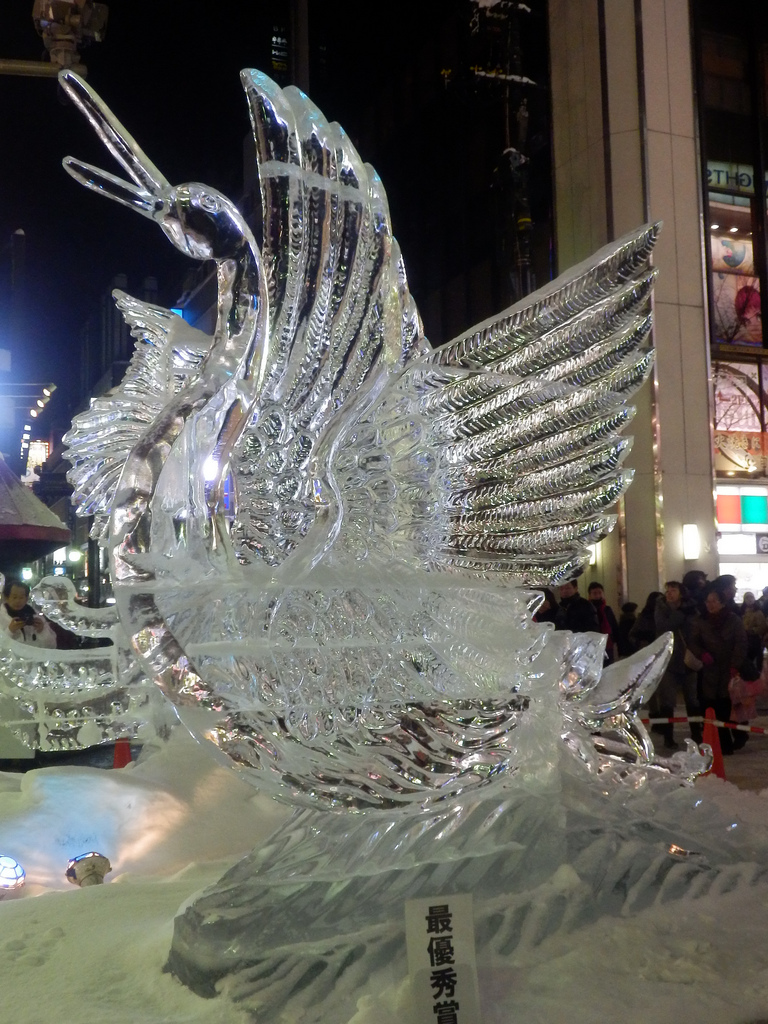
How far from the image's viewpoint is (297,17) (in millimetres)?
6227

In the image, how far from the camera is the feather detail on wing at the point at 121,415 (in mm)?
3775

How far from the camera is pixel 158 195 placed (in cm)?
237

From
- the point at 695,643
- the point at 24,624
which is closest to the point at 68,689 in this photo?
the point at 24,624

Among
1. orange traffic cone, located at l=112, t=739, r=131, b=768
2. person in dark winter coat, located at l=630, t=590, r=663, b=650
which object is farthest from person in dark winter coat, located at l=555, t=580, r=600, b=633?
orange traffic cone, located at l=112, t=739, r=131, b=768

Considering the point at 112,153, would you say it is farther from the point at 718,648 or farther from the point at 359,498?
the point at 718,648

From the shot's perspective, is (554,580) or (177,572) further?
(554,580)

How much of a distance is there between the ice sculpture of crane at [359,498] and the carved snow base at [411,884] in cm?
15

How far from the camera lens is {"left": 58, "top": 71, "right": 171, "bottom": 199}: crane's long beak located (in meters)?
2.30

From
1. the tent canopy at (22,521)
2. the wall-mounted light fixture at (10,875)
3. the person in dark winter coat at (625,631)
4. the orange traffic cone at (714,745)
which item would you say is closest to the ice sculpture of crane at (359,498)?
the wall-mounted light fixture at (10,875)

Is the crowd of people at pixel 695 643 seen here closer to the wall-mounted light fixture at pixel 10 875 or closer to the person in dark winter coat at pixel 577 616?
the person in dark winter coat at pixel 577 616

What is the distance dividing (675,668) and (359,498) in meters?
4.13

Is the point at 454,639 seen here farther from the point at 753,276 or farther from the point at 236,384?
the point at 753,276

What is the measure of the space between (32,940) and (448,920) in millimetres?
1257

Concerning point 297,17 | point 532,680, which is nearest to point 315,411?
point 532,680
